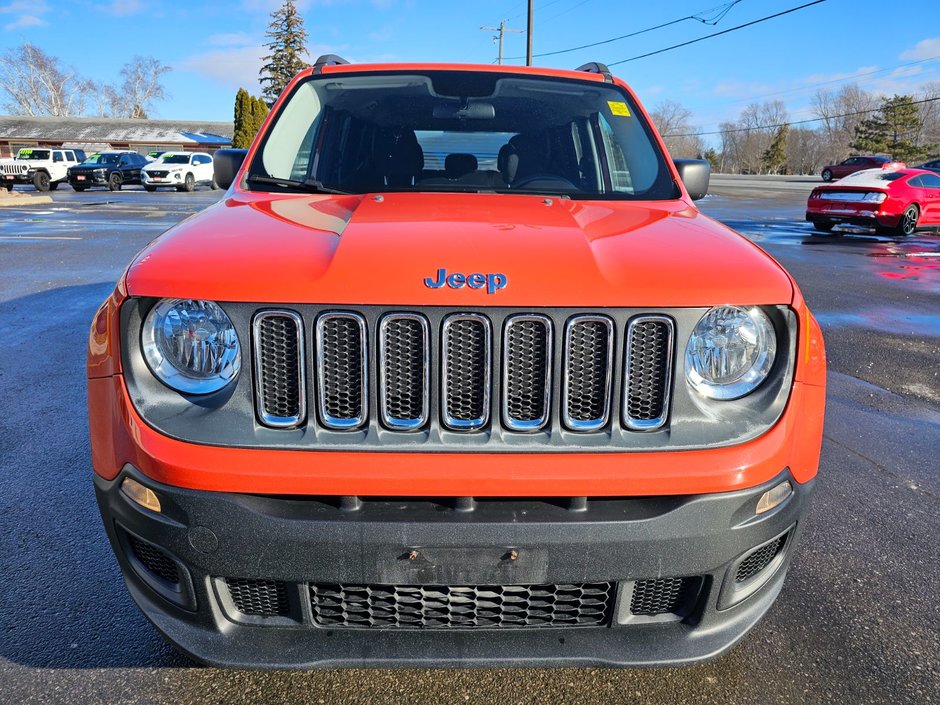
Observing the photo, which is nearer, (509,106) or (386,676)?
(386,676)

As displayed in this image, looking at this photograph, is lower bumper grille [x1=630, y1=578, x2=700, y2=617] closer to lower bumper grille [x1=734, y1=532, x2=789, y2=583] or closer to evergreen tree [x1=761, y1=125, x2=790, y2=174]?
lower bumper grille [x1=734, y1=532, x2=789, y2=583]

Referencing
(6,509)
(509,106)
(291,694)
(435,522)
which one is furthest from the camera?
(509,106)

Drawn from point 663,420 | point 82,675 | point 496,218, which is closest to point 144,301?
point 496,218

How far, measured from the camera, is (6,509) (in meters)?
3.13

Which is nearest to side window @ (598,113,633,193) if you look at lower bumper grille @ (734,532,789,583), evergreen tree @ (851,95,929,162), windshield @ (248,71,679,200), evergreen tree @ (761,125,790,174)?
windshield @ (248,71,679,200)

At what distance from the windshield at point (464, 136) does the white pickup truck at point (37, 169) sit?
118 ft

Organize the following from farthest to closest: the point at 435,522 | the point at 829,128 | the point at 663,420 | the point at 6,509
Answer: the point at 829,128 → the point at 6,509 → the point at 663,420 → the point at 435,522

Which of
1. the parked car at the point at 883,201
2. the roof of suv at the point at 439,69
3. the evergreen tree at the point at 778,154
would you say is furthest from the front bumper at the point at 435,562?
the evergreen tree at the point at 778,154

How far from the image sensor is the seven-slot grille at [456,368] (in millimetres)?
1714

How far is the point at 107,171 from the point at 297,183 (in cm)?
3470

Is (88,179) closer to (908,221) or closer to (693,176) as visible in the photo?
(908,221)

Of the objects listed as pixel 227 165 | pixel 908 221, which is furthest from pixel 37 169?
pixel 227 165

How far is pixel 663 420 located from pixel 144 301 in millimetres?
1342

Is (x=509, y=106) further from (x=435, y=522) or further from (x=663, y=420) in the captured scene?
(x=435, y=522)
